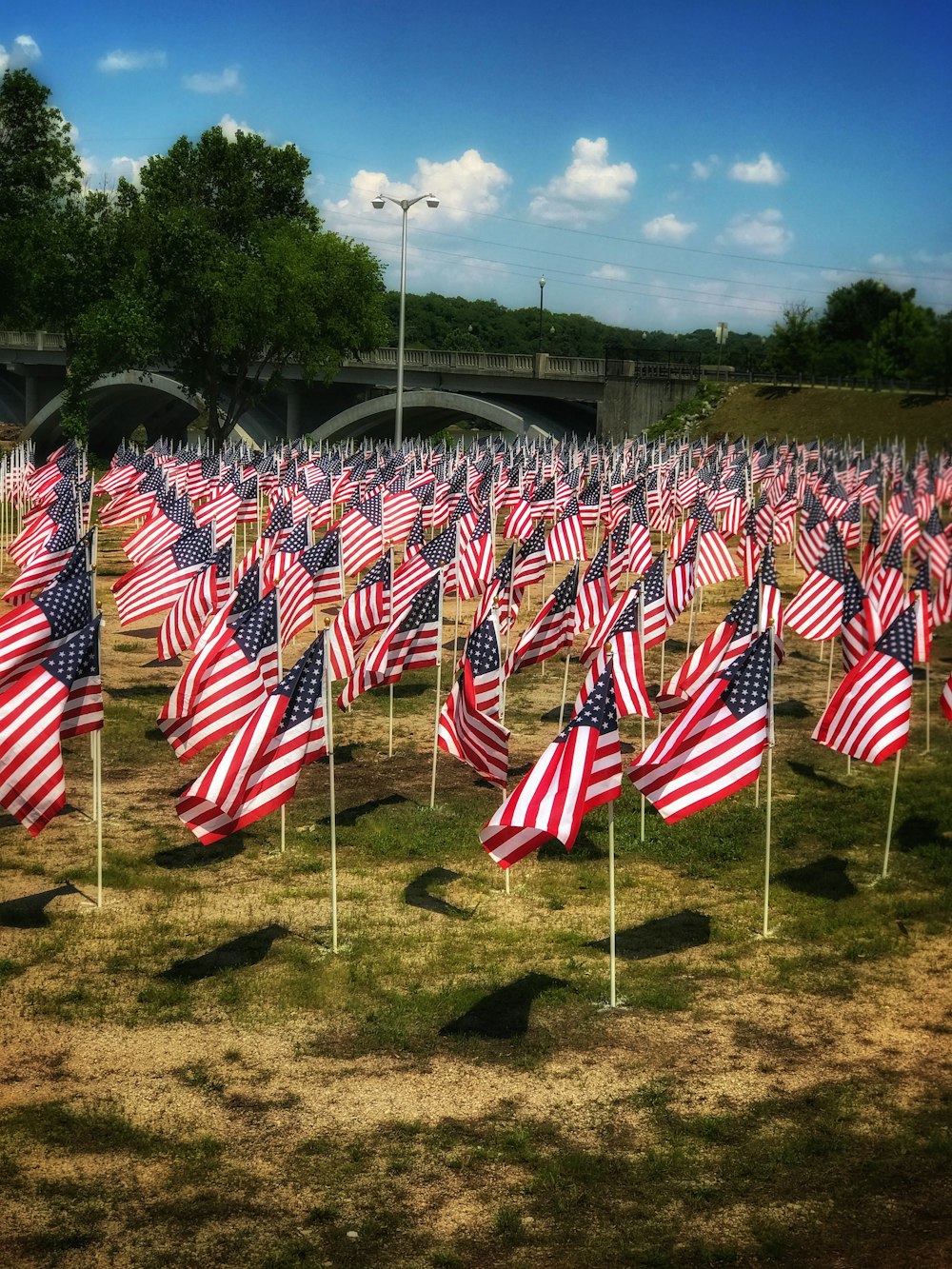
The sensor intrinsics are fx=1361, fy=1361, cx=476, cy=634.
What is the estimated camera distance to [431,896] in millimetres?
14562

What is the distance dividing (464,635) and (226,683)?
14.1 m

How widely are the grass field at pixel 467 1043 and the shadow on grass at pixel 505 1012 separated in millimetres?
33

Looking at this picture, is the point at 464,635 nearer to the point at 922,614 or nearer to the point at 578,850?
the point at 922,614

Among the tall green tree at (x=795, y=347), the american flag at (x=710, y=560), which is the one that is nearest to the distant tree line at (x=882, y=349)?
the tall green tree at (x=795, y=347)

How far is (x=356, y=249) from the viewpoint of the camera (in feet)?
197

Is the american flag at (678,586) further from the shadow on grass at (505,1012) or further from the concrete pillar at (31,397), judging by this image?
the concrete pillar at (31,397)

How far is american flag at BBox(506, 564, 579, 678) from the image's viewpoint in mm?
18672

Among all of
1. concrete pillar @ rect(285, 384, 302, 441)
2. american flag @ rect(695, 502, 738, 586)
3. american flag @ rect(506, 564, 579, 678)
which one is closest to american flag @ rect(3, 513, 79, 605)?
american flag @ rect(506, 564, 579, 678)

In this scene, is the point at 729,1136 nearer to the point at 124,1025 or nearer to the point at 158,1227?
the point at 158,1227

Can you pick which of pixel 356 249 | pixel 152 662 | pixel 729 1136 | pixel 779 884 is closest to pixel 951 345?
pixel 356 249

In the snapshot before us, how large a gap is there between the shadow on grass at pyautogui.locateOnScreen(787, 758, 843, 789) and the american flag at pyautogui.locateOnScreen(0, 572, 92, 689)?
10409 mm

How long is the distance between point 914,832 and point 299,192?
5519 centimetres

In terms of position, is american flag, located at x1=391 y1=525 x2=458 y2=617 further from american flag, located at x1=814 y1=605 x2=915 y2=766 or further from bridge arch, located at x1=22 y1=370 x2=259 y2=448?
bridge arch, located at x1=22 y1=370 x2=259 y2=448

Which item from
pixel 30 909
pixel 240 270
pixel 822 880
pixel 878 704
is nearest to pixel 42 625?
pixel 30 909
